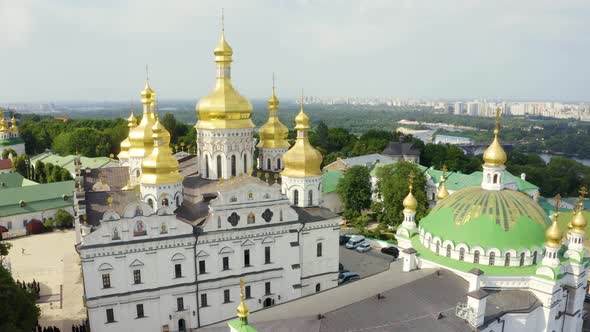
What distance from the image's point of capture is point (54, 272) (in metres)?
28.5

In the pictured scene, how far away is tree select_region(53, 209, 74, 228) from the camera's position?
37000mm

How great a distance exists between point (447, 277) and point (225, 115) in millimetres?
13925

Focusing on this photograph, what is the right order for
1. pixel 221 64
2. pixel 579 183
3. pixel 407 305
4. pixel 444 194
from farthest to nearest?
pixel 579 183
pixel 221 64
pixel 444 194
pixel 407 305

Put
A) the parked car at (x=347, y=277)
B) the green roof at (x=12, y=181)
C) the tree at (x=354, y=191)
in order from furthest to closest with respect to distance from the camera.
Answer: the green roof at (x=12, y=181), the tree at (x=354, y=191), the parked car at (x=347, y=277)

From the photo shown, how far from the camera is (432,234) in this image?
65.6ft

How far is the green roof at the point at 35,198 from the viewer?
3650 cm

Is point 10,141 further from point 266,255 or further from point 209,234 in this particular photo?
point 266,255

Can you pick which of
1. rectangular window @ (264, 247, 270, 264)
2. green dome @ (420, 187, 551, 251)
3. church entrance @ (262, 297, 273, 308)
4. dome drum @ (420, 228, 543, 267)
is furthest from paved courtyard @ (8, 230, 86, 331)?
green dome @ (420, 187, 551, 251)

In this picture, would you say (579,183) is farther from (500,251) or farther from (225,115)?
(225,115)

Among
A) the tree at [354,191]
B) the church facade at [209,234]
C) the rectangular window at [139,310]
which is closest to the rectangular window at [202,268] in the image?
the church facade at [209,234]

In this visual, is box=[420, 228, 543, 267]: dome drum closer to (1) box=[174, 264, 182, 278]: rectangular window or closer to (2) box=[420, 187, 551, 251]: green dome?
(2) box=[420, 187, 551, 251]: green dome

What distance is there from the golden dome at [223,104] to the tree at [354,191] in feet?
49.0

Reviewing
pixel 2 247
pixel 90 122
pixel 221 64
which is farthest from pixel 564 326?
pixel 90 122

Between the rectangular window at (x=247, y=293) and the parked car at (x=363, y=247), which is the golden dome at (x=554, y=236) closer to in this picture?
the rectangular window at (x=247, y=293)
